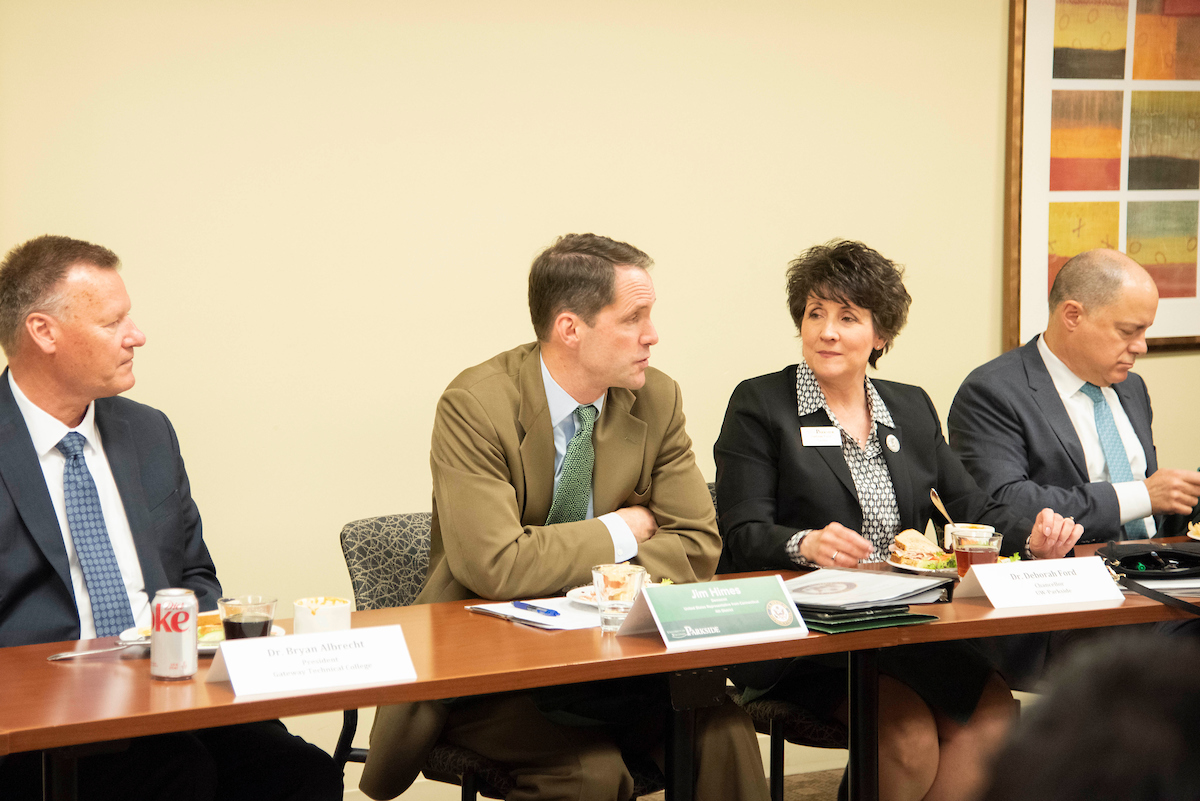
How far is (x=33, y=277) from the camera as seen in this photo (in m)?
2.33

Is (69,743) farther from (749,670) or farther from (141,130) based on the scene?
(141,130)

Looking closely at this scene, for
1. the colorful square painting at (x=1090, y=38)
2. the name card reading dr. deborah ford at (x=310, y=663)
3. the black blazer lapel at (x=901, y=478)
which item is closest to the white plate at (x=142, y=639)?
the name card reading dr. deborah ford at (x=310, y=663)

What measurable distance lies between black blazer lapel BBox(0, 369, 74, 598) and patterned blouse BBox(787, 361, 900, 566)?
177 centimetres

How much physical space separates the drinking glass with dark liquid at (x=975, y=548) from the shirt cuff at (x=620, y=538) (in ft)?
2.28

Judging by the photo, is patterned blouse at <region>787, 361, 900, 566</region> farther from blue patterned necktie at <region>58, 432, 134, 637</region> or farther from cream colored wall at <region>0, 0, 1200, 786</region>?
blue patterned necktie at <region>58, 432, 134, 637</region>

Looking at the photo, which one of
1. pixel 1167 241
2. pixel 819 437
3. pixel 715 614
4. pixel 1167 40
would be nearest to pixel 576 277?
pixel 819 437

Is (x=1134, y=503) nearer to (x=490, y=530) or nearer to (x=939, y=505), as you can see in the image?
(x=939, y=505)

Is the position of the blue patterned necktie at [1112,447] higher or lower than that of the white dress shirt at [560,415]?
lower

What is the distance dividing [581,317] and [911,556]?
0.92m

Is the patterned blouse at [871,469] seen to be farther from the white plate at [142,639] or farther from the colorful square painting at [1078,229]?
the colorful square painting at [1078,229]

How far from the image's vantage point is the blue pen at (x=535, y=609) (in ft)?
6.81

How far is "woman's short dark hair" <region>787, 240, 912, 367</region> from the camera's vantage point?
2947 mm

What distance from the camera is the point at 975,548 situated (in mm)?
2355

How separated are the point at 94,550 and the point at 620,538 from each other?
3.50 ft
